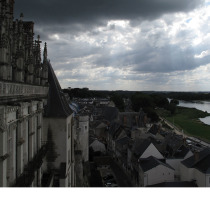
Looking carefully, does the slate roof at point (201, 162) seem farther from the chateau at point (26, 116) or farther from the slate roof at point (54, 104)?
the slate roof at point (54, 104)

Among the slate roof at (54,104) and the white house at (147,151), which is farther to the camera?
the white house at (147,151)

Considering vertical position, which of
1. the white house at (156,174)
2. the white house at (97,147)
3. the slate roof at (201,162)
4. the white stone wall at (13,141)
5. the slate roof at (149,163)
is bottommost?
the white house at (97,147)

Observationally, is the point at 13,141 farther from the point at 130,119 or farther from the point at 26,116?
the point at 130,119

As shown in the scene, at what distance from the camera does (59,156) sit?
1281 centimetres

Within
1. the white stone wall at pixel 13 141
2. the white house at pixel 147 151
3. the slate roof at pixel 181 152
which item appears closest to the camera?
the white stone wall at pixel 13 141

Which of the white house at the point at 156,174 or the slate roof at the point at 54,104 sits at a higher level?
the slate roof at the point at 54,104

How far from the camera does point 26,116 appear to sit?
27.4 ft

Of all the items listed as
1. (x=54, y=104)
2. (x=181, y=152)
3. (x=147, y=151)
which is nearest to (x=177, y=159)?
(x=181, y=152)

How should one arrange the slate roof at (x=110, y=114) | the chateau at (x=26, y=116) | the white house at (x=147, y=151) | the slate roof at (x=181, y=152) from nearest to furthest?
the chateau at (x=26, y=116)
the white house at (x=147, y=151)
the slate roof at (x=181, y=152)
the slate roof at (x=110, y=114)

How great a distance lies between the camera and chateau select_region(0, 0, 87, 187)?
20.0ft

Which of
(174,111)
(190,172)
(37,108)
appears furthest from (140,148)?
(174,111)

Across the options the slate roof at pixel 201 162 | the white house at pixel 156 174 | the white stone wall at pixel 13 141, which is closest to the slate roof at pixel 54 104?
the white stone wall at pixel 13 141

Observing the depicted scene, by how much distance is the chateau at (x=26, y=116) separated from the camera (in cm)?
609

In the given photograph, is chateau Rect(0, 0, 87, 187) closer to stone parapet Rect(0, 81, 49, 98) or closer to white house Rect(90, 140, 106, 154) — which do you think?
stone parapet Rect(0, 81, 49, 98)
